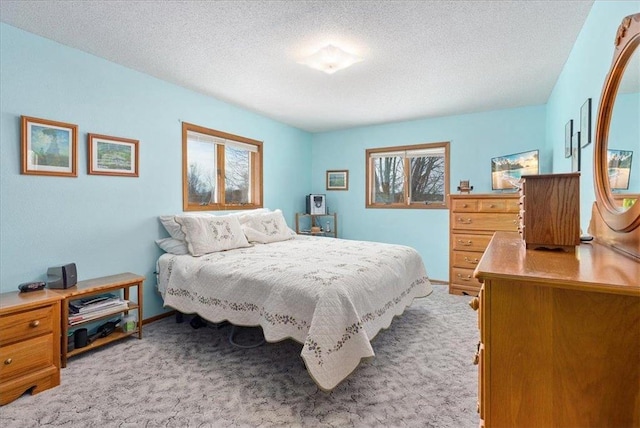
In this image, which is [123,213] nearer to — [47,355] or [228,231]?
[228,231]

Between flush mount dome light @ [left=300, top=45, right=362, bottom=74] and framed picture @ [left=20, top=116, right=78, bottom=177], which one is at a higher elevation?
flush mount dome light @ [left=300, top=45, right=362, bottom=74]

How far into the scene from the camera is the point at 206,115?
357 cm

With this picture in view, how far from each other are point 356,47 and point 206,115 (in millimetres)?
2009

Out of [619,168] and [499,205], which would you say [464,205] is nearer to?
[499,205]

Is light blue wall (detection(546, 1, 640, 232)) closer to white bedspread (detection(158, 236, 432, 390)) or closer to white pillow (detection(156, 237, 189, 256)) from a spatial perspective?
white bedspread (detection(158, 236, 432, 390))

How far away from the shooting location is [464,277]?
12.4 ft

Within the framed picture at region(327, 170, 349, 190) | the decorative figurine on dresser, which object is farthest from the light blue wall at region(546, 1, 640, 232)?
the framed picture at region(327, 170, 349, 190)

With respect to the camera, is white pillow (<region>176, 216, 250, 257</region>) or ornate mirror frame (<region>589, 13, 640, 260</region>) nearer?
ornate mirror frame (<region>589, 13, 640, 260</region>)

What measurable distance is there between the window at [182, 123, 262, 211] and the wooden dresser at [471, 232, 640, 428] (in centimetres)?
328

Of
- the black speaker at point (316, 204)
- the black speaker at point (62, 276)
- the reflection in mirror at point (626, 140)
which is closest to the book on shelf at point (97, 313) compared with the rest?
the black speaker at point (62, 276)

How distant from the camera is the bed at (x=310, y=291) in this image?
1.75m

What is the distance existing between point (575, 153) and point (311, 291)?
2120 millimetres

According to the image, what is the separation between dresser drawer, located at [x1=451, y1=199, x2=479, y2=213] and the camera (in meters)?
3.71

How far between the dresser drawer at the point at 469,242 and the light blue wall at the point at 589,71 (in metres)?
1.13
